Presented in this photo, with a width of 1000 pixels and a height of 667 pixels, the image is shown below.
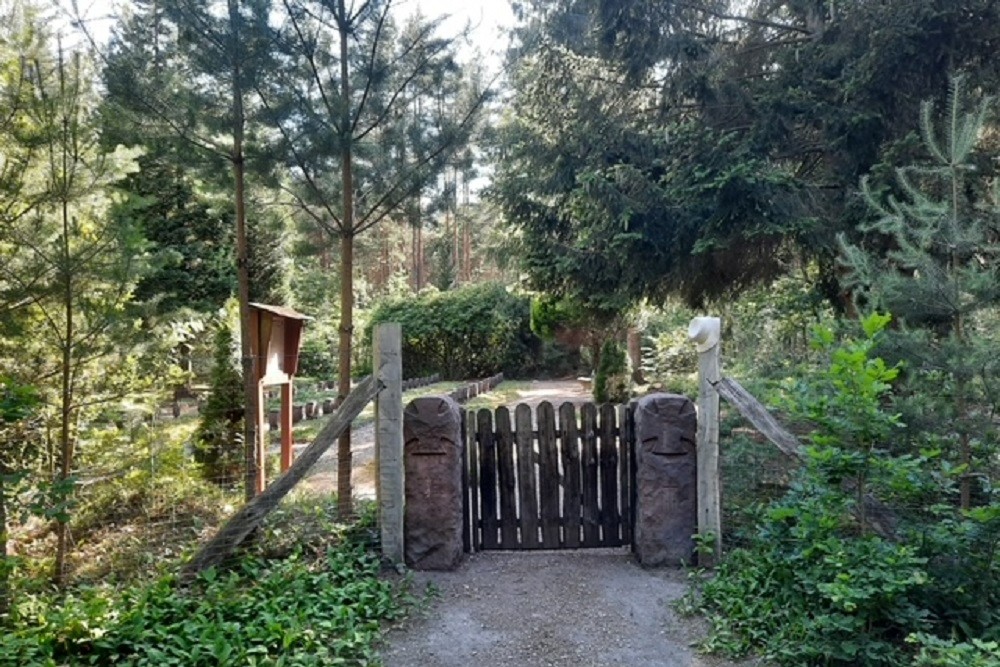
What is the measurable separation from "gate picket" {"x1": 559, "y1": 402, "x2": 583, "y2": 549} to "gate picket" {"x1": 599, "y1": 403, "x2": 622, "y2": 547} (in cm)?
19

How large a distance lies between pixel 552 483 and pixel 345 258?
2529 millimetres

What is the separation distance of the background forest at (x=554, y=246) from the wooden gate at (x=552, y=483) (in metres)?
0.89

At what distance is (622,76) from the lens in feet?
25.8

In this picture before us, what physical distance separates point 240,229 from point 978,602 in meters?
5.35

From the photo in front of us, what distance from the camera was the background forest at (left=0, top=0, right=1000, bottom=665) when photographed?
318 centimetres

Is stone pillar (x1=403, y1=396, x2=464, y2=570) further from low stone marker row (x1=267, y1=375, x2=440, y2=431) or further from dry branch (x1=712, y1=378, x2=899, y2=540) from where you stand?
low stone marker row (x1=267, y1=375, x2=440, y2=431)

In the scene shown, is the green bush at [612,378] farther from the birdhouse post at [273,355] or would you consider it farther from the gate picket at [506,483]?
the gate picket at [506,483]

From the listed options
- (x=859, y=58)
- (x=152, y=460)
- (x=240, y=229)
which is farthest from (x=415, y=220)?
(x=859, y=58)

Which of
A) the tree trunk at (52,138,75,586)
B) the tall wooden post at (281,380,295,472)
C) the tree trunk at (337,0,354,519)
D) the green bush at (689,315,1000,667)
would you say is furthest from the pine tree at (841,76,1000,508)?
the tree trunk at (52,138,75,586)

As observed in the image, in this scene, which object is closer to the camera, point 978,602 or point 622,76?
point 978,602

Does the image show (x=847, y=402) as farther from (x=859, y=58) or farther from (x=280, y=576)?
(x=859, y=58)

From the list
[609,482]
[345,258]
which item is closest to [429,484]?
[609,482]

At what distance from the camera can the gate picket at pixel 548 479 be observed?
4.77 meters

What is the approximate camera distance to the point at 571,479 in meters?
4.80
